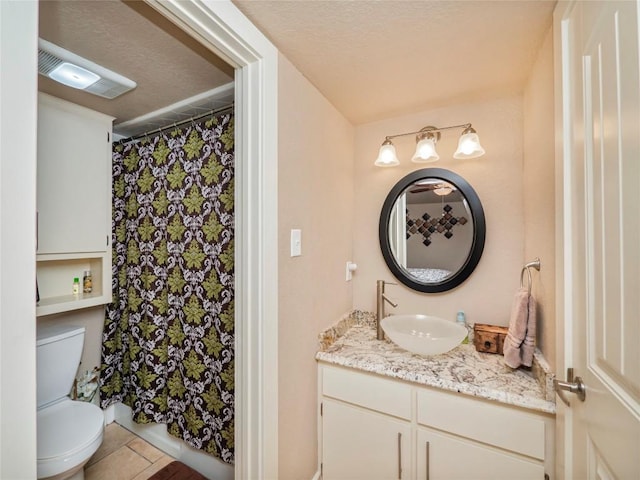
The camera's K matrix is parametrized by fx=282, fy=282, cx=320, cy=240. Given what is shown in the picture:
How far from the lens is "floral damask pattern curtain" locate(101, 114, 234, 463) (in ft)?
5.27

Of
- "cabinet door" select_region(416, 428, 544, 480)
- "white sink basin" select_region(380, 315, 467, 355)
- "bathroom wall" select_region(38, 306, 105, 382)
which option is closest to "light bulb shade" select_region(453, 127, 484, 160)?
"white sink basin" select_region(380, 315, 467, 355)

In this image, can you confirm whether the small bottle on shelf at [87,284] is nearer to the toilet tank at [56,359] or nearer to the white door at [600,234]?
the toilet tank at [56,359]

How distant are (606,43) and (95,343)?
3087 mm

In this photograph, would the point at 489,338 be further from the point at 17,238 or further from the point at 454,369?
the point at 17,238

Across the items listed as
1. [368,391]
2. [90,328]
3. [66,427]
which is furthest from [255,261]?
[90,328]

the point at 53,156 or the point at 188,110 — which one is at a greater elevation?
the point at 188,110

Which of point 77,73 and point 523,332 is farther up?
point 77,73

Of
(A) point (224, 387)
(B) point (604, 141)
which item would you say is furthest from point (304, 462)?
(B) point (604, 141)

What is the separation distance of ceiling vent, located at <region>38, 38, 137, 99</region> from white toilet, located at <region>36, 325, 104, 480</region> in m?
1.49

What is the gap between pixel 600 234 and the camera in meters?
0.75

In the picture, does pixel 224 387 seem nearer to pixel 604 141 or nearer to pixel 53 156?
pixel 53 156

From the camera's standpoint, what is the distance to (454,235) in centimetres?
173

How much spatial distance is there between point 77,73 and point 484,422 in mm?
2507

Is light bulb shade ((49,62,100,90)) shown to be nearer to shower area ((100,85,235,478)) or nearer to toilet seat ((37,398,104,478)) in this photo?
shower area ((100,85,235,478))
